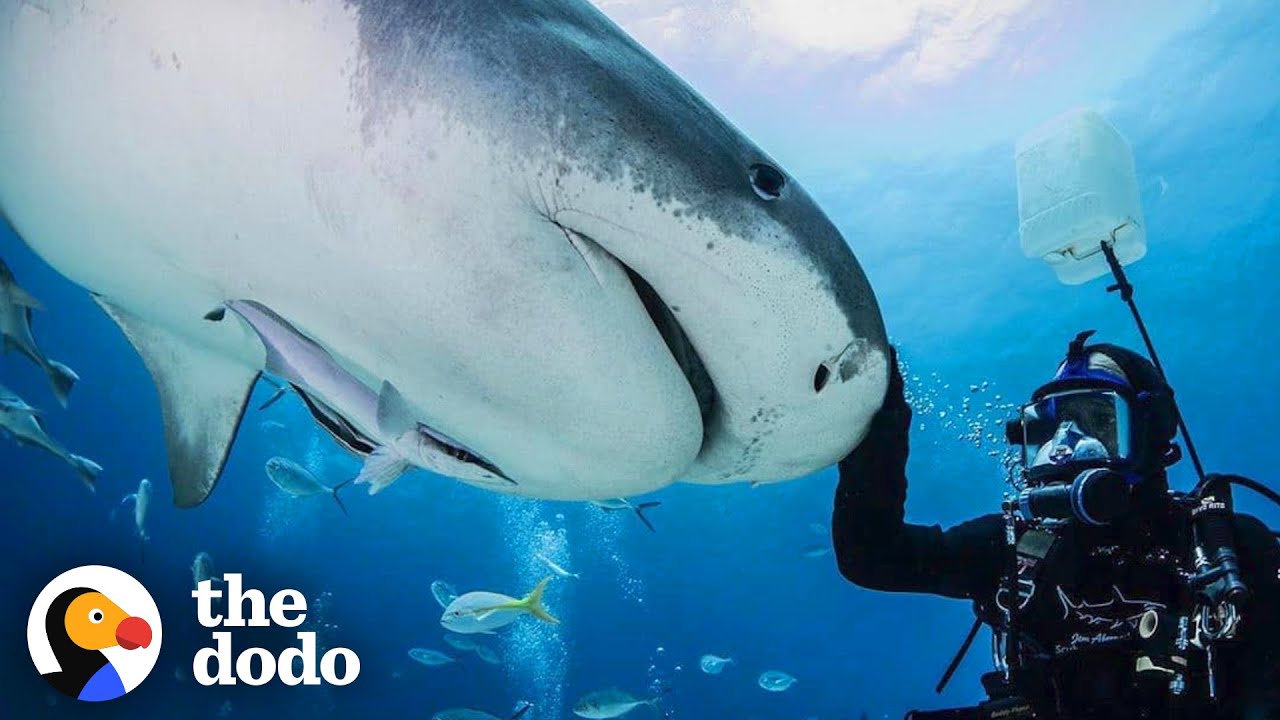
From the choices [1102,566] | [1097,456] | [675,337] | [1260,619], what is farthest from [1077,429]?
[675,337]

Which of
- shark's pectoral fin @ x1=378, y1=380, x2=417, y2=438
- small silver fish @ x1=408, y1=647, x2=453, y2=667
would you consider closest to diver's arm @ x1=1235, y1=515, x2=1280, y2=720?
shark's pectoral fin @ x1=378, y1=380, x2=417, y2=438

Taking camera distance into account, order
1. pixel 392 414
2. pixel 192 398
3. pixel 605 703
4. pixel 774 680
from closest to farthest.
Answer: pixel 392 414, pixel 192 398, pixel 605 703, pixel 774 680

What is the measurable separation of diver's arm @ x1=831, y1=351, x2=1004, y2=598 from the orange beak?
5014mm

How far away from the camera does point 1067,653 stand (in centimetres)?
275

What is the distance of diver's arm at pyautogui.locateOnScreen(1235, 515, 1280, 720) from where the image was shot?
7.78ft

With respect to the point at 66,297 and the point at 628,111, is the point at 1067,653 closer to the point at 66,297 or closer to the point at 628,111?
the point at 628,111

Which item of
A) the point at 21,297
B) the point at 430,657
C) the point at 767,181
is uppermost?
the point at 430,657

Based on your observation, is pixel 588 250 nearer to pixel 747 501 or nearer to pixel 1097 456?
pixel 1097 456

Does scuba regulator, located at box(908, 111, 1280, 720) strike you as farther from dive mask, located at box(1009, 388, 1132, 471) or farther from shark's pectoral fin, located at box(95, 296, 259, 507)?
shark's pectoral fin, located at box(95, 296, 259, 507)

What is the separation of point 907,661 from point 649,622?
18.7 meters

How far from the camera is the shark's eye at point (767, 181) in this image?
1.30 metres

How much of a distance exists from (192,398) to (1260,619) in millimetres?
3743

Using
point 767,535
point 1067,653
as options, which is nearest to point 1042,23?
point 1067,653

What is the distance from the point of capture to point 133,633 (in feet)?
18.3
